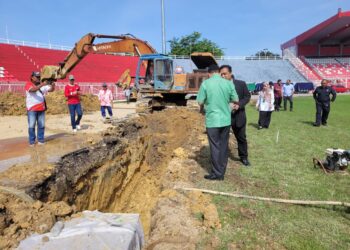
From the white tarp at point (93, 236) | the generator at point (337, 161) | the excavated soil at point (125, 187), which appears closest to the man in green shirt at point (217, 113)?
the excavated soil at point (125, 187)

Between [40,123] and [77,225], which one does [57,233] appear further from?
[40,123]

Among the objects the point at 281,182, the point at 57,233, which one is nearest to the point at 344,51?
the point at 281,182

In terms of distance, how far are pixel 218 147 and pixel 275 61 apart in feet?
163

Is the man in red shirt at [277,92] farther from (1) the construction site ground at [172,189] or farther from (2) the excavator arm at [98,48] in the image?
(1) the construction site ground at [172,189]

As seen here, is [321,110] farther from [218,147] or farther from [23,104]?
[23,104]

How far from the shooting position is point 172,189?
4922 mm

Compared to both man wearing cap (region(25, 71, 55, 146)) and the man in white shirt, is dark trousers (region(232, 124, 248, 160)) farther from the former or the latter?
the man in white shirt

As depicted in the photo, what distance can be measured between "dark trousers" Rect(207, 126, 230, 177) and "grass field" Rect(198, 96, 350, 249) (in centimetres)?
23

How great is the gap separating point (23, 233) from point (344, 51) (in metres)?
57.7

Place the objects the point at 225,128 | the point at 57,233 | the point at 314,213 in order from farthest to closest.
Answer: the point at 225,128
the point at 314,213
the point at 57,233

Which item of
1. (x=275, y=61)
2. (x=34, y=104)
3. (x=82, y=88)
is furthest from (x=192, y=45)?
(x=34, y=104)

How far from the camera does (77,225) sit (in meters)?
3.09

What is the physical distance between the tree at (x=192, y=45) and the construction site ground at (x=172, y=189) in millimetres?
55814

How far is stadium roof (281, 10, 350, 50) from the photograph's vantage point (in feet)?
130
